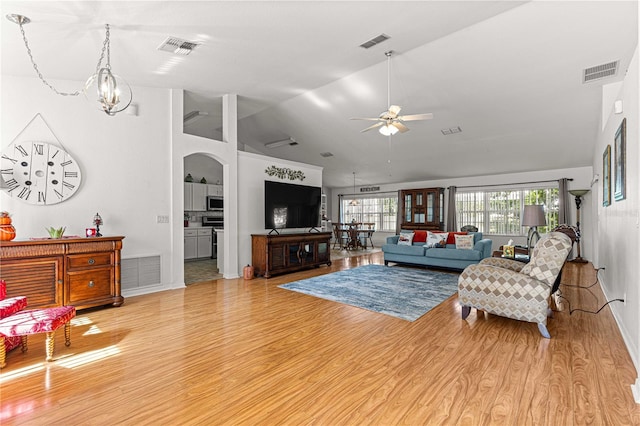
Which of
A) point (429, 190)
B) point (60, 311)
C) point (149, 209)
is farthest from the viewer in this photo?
point (429, 190)

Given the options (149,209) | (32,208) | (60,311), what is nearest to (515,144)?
(149,209)

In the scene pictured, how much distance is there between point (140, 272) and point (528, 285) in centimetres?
511

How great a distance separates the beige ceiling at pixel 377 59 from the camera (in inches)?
127

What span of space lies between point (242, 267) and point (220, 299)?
1.73 metres

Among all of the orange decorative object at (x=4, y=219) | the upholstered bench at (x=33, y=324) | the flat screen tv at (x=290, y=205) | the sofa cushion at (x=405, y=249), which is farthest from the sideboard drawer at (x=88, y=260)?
the sofa cushion at (x=405, y=249)

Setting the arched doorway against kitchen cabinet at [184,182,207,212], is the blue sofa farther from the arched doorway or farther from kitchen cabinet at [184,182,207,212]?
kitchen cabinet at [184,182,207,212]

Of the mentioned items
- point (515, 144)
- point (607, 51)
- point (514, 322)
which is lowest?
point (514, 322)

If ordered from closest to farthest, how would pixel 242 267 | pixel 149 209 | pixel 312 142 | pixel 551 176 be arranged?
pixel 149 209
pixel 242 267
pixel 551 176
pixel 312 142

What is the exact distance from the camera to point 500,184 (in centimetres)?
891

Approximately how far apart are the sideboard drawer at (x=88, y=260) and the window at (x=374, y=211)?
8332 mm

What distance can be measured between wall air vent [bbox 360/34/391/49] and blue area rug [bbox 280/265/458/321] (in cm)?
348

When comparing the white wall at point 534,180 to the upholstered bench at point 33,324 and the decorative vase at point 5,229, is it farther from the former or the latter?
the decorative vase at point 5,229

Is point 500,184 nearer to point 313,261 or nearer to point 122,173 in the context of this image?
point 313,261

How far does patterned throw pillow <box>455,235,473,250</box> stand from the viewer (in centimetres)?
639
